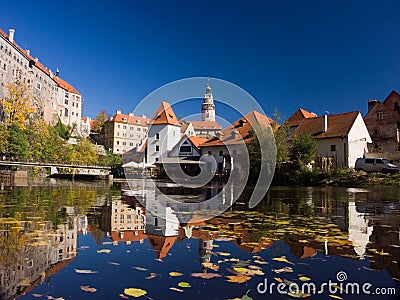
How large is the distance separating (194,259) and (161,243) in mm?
1134

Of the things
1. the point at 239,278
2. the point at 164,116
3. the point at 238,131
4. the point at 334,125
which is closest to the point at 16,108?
the point at 164,116

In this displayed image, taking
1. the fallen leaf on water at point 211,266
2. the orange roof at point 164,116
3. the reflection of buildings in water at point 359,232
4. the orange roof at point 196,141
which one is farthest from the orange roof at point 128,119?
the fallen leaf on water at point 211,266

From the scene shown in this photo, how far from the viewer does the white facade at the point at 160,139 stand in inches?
2465

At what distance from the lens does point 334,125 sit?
3828cm

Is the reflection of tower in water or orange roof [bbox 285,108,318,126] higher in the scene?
orange roof [bbox 285,108,318,126]

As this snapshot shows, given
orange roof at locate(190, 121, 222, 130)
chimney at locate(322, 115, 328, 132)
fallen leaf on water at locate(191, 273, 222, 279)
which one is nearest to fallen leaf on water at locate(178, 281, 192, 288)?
fallen leaf on water at locate(191, 273, 222, 279)

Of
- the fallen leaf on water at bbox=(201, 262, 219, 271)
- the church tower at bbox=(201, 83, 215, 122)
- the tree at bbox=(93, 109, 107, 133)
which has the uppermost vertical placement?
the church tower at bbox=(201, 83, 215, 122)

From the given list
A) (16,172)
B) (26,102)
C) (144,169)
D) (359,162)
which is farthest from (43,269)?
(26,102)

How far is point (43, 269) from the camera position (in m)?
3.65

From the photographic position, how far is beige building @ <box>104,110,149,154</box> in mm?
99188

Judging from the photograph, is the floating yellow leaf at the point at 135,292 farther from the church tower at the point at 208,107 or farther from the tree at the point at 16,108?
the church tower at the point at 208,107

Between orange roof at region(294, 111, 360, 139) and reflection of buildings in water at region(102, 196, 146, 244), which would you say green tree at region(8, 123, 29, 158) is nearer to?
orange roof at region(294, 111, 360, 139)

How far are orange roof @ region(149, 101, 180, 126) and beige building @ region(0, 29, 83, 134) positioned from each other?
80.0 feet

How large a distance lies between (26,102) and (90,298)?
2215 inches
